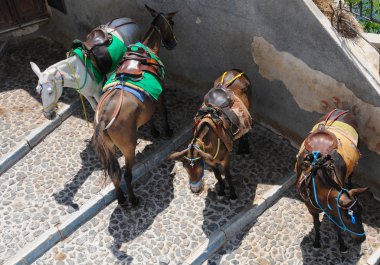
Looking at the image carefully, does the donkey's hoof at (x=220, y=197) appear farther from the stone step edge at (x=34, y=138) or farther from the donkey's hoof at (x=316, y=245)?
the stone step edge at (x=34, y=138)

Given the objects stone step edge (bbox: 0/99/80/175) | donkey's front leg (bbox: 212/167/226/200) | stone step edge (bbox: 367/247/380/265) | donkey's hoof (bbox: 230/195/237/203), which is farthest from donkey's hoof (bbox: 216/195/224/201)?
stone step edge (bbox: 0/99/80/175)

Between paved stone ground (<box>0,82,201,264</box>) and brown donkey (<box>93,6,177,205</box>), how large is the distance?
0.75 m

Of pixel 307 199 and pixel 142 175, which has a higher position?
pixel 307 199

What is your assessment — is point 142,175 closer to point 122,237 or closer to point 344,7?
point 122,237

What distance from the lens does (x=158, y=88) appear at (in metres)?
9.37

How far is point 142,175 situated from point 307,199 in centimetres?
327

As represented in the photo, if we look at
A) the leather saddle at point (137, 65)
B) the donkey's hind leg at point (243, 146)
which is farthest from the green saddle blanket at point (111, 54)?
the donkey's hind leg at point (243, 146)

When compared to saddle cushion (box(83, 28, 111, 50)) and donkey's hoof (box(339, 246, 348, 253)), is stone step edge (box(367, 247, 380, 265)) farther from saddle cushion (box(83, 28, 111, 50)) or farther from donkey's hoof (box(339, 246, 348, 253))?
saddle cushion (box(83, 28, 111, 50))

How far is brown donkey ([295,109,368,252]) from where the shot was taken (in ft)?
24.5

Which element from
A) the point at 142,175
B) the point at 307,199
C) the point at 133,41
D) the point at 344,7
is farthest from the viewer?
the point at 133,41

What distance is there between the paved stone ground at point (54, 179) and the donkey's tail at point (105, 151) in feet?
2.12

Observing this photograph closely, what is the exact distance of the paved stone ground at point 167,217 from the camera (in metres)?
8.65

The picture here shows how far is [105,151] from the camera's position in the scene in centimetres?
868

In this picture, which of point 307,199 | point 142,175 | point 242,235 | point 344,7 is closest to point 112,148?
point 142,175
